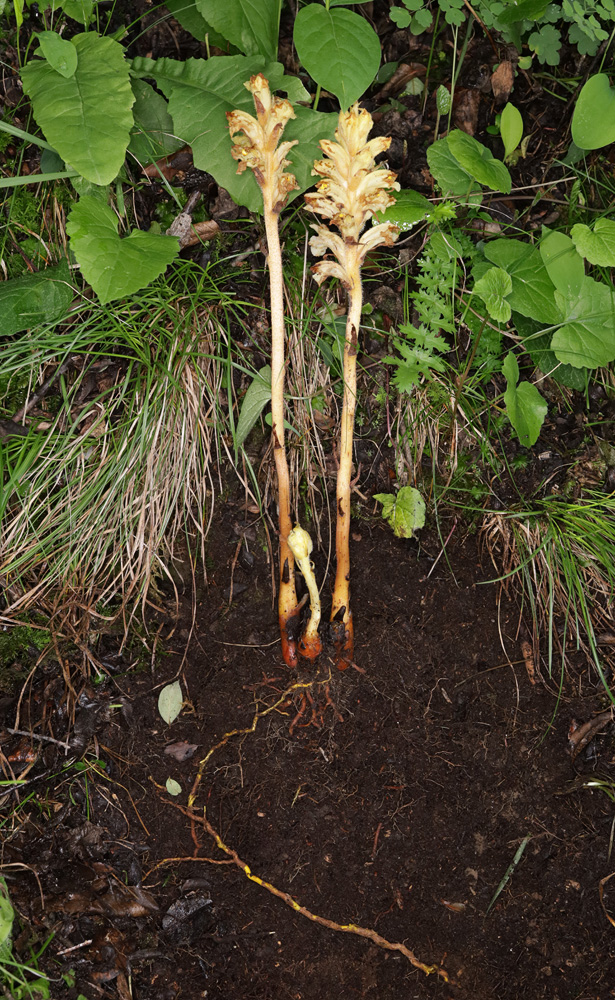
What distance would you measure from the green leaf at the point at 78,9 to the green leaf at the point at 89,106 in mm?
108

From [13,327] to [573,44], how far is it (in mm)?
2168

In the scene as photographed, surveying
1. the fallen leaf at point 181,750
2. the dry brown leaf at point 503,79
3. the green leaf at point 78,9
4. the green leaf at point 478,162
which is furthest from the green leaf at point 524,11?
the fallen leaf at point 181,750

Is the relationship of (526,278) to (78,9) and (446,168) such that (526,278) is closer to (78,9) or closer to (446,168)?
(446,168)

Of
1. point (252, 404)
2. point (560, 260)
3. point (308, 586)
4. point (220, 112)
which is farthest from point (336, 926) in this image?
point (220, 112)

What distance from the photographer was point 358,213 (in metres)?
1.92

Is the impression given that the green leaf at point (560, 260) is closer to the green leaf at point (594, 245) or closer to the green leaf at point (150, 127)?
the green leaf at point (594, 245)

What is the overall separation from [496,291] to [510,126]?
58 centimetres

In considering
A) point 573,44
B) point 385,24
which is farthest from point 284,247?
point 573,44

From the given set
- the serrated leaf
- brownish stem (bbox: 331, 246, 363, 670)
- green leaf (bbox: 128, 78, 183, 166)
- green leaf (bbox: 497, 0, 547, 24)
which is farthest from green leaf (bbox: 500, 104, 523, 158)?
the serrated leaf

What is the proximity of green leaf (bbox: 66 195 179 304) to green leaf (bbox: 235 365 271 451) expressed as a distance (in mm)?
478

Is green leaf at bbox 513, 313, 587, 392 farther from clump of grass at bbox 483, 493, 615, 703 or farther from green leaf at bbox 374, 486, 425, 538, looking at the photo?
green leaf at bbox 374, 486, 425, 538

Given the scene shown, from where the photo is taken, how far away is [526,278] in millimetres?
2145

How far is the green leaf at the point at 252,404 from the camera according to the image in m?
2.22

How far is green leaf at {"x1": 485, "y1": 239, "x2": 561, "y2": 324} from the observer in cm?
212
